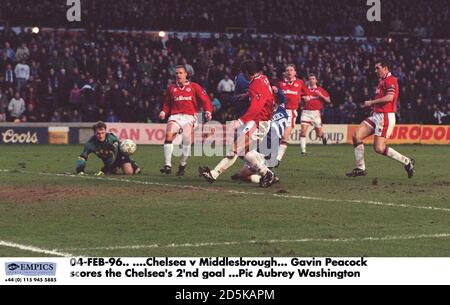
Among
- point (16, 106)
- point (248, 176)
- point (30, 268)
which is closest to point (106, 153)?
point (248, 176)

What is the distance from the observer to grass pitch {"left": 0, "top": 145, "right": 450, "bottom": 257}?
12.7 m

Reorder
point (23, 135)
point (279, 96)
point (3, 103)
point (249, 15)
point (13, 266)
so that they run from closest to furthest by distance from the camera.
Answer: point (13, 266)
point (279, 96)
point (23, 135)
point (3, 103)
point (249, 15)

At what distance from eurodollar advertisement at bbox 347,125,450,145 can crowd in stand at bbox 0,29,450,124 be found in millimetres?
1086

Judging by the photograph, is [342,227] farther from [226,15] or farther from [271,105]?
[226,15]

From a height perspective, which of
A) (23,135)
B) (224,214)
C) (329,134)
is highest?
(224,214)

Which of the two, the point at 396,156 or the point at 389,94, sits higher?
the point at 389,94

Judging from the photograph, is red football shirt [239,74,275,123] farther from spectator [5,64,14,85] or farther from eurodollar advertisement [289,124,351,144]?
eurodollar advertisement [289,124,351,144]

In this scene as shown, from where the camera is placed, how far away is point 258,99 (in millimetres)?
20047

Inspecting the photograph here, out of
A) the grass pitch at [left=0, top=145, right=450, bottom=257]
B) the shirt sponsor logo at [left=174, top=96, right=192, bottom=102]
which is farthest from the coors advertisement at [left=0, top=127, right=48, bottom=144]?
the shirt sponsor logo at [left=174, top=96, right=192, bottom=102]

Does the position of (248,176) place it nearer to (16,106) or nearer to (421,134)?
(16,106)

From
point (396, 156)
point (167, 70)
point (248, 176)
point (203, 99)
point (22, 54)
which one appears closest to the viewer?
point (248, 176)

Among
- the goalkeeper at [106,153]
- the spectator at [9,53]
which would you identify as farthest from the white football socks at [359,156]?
the spectator at [9,53]

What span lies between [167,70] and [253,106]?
828 inches

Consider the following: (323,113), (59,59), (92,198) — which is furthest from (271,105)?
(323,113)
